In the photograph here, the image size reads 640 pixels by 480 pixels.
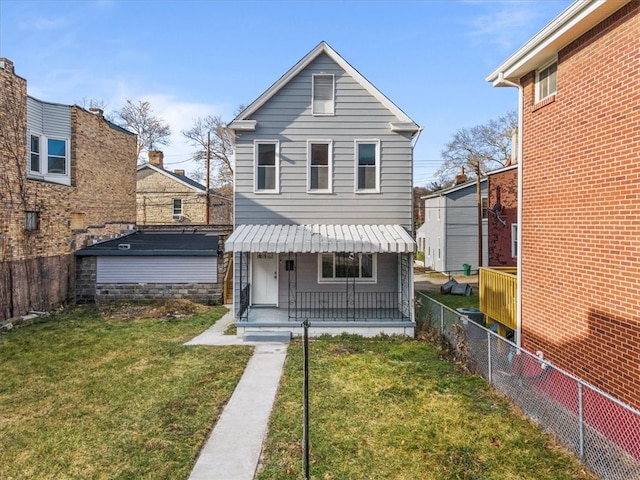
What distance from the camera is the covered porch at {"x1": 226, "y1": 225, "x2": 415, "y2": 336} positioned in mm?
12203

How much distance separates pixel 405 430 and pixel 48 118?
18.7 m

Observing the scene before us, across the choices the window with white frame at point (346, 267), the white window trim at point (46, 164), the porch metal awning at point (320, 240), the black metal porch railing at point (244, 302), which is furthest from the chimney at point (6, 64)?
the window with white frame at point (346, 267)

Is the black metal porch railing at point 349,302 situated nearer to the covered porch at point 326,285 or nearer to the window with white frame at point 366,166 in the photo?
the covered porch at point 326,285

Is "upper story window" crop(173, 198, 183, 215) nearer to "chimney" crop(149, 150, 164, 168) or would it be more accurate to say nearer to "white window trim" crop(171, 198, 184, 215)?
"white window trim" crop(171, 198, 184, 215)

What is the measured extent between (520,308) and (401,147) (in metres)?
6.70

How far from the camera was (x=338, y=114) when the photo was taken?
1355cm

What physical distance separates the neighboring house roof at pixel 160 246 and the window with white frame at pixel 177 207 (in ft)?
38.7

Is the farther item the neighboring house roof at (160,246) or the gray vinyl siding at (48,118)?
the neighboring house roof at (160,246)

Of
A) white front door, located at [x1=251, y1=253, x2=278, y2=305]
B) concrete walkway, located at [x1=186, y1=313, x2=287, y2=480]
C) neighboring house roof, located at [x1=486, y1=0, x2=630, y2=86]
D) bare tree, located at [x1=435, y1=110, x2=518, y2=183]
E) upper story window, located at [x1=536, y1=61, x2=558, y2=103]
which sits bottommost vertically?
concrete walkway, located at [x1=186, y1=313, x2=287, y2=480]

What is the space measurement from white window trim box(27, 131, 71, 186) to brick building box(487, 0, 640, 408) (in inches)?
664

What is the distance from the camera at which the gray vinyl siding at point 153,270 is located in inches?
697

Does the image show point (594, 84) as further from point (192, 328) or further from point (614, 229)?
point (192, 328)

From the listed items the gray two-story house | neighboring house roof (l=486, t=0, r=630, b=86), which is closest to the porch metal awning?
the gray two-story house

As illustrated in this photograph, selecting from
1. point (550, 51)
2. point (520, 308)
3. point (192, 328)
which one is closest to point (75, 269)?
point (192, 328)
